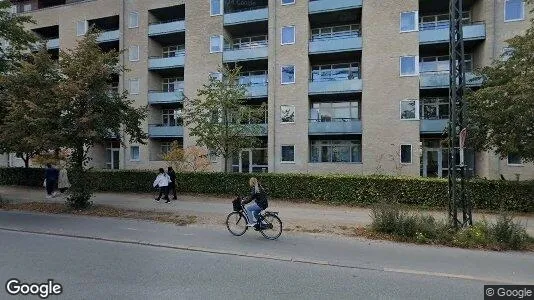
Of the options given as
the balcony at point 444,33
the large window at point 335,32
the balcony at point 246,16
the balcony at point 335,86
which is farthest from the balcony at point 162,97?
the balcony at point 444,33

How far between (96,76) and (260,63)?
1812 cm

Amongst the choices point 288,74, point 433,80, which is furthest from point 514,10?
point 288,74

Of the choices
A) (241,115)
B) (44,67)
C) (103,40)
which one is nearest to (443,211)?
(241,115)

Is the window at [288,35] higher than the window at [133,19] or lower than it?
lower

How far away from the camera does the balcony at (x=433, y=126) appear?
22766mm

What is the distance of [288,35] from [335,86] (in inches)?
210

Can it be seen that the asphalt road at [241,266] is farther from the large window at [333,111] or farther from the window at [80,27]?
the window at [80,27]

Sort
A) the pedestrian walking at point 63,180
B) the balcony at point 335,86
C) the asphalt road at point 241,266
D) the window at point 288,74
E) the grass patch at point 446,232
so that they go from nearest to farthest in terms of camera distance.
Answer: the asphalt road at point 241,266 → the grass patch at point 446,232 → the pedestrian walking at point 63,180 → the balcony at point 335,86 → the window at point 288,74

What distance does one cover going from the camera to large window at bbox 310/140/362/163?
2555cm

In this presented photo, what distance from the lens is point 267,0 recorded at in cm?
2873

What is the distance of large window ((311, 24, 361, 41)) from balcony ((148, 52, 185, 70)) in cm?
1097

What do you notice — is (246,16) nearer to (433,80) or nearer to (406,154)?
(433,80)

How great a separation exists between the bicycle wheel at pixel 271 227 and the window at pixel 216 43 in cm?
2231

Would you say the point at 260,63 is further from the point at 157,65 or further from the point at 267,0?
the point at 157,65
